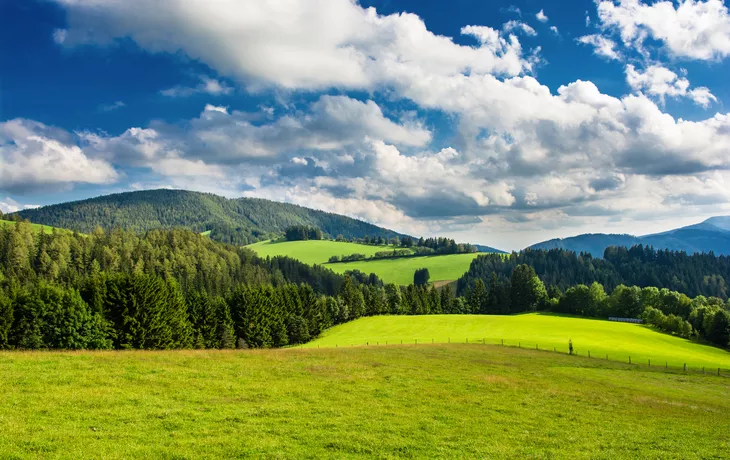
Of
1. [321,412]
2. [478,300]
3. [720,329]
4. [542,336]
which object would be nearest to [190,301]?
[321,412]

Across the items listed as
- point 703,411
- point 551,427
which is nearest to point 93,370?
point 551,427

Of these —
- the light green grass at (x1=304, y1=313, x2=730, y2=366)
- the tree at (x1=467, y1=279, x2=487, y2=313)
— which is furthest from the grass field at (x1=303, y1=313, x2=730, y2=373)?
the tree at (x1=467, y1=279, x2=487, y2=313)

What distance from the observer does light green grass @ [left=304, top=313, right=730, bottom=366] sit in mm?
72688

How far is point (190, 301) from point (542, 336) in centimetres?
7890

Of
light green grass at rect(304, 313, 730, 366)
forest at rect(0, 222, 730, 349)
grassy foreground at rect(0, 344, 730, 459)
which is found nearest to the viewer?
grassy foreground at rect(0, 344, 730, 459)

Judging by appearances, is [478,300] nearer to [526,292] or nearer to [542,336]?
[526,292]

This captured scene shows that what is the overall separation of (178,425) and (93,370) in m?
13.1

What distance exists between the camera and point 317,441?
1825cm

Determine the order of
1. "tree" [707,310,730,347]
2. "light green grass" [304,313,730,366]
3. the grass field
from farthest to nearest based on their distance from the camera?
"tree" [707,310,730,347]
"light green grass" [304,313,730,366]
the grass field

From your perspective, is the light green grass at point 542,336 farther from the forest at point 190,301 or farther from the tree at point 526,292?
the tree at point 526,292

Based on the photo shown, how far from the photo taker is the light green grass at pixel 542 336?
7269cm

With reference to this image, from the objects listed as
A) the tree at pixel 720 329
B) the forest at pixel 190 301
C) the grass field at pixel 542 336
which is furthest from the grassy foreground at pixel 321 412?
the tree at pixel 720 329

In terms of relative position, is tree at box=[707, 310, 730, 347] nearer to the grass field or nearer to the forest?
the forest

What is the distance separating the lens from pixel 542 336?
307 ft
